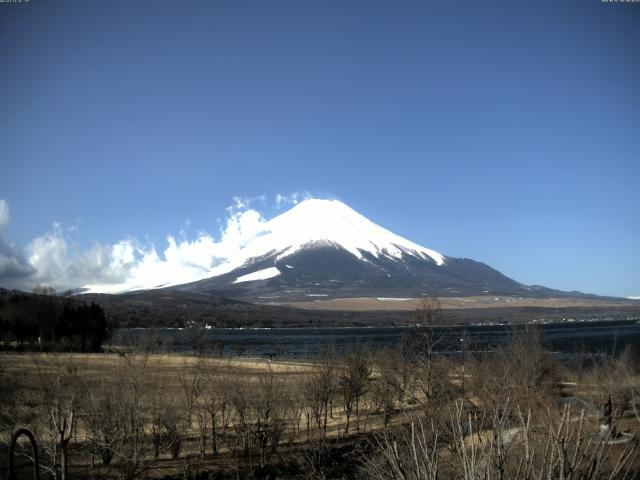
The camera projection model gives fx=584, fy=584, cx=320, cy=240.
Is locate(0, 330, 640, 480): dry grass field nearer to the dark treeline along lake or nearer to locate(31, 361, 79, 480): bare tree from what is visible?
locate(31, 361, 79, 480): bare tree

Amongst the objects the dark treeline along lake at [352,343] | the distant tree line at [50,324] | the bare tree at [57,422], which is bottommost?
the dark treeline along lake at [352,343]

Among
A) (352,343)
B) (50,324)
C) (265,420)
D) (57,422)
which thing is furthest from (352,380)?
(50,324)

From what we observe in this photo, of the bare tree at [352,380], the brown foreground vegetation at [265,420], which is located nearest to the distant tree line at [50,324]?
the brown foreground vegetation at [265,420]

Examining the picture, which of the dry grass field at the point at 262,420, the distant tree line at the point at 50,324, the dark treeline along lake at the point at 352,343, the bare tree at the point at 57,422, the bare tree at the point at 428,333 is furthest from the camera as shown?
the distant tree line at the point at 50,324

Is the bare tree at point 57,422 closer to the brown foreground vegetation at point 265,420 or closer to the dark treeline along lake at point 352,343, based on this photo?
the brown foreground vegetation at point 265,420

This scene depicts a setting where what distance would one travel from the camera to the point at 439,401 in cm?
2877

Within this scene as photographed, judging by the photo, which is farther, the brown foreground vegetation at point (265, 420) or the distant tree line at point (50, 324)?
the distant tree line at point (50, 324)

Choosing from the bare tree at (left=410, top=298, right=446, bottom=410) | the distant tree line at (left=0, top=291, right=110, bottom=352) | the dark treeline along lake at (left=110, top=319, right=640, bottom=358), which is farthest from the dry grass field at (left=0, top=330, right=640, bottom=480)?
the distant tree line at (left=0, top=291, right=110, bottom=352)

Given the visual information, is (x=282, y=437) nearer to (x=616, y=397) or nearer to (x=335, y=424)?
(x=335, y=424)

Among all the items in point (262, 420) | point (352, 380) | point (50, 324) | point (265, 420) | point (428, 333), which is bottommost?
point (262, 420)

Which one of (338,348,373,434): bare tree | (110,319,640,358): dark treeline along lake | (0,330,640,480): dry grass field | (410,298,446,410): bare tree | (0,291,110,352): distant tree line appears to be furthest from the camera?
(0,291,110,352): distant tree line

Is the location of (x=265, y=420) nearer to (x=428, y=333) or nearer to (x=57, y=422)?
(x=428, y=333)

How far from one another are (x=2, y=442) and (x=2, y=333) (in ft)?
233

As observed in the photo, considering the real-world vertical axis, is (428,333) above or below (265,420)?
above
